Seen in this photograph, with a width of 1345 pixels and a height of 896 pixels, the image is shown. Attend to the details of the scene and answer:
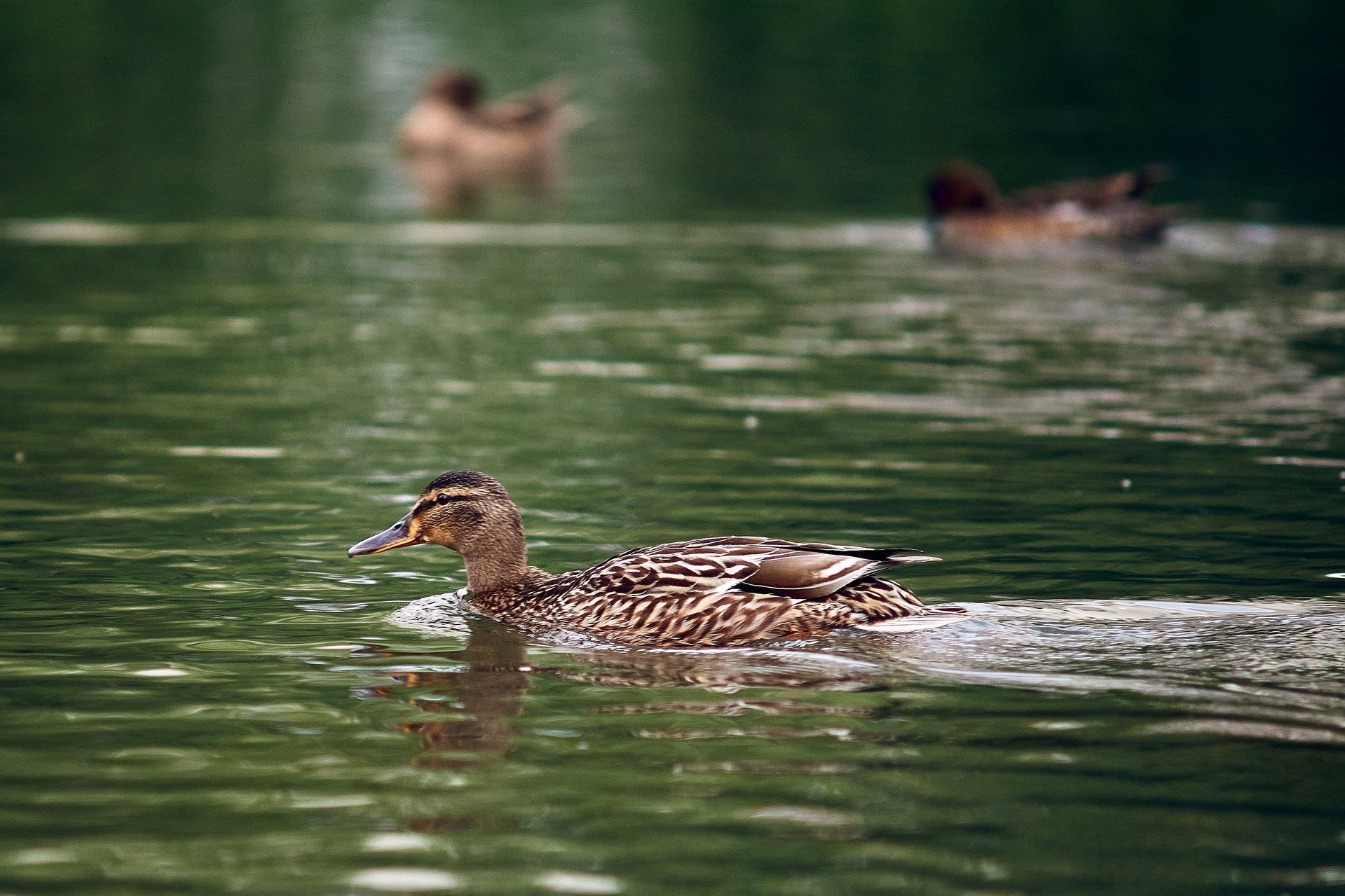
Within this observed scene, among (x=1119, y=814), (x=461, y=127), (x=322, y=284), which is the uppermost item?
(x=461, y=127)

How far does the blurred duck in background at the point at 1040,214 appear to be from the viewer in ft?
88.9

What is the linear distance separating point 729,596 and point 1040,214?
1832 cm

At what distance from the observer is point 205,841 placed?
7355 millimetres

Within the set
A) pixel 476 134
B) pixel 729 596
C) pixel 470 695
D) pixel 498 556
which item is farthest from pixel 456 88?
pixel 470 695

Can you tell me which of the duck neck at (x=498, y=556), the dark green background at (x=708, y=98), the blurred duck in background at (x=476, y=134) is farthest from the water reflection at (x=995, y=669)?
the blurred duck in background at (x=476, y=134)

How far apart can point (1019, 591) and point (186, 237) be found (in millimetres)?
18338

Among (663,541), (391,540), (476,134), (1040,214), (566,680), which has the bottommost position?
(566,680)

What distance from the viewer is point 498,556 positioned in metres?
11.2

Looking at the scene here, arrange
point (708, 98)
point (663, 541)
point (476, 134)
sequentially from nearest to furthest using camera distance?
point (663, 541), point (476, 134), point (708, 98)

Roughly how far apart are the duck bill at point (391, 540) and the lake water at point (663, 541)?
0.32 m

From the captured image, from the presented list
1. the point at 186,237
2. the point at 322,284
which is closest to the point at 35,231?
the point at 186,237

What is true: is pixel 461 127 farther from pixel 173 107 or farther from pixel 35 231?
pixel 35 231

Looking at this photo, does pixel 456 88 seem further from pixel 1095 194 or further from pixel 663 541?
pixel 663 541

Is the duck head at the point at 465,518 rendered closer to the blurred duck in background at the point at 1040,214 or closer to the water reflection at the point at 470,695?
the water reflection at the point at 470,695
